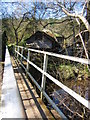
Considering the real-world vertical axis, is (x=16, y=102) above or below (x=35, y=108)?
above

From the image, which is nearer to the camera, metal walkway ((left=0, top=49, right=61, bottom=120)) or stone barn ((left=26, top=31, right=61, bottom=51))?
metal walkway ((left=0, top=49, right=61, bottom=120))

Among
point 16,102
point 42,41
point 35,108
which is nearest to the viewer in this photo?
point 16,102

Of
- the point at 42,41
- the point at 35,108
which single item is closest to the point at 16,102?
the point at 35,108

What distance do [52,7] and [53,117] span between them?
395 inches

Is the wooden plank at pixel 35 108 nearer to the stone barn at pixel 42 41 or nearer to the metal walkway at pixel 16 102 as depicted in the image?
the metal walkway at pixel 16 102

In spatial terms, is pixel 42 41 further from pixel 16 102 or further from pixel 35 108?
pixel 16 102

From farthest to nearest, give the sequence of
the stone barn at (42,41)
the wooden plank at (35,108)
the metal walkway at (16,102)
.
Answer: the stone barn at (42,41) → the wooden plank at (35,108) → the metal walkway at (16,102)

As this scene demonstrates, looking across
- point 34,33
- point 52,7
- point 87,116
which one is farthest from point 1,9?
point 87,116

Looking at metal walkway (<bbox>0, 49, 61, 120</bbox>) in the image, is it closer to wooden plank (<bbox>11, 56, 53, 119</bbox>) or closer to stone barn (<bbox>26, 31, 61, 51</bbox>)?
wooden plank (<bbox>11, 56, 53, 119</bbox>)

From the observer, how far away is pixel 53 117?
1632 millimetres

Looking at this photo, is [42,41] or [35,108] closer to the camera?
[35,108]

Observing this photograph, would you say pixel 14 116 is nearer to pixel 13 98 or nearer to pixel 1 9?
pixel 13 98

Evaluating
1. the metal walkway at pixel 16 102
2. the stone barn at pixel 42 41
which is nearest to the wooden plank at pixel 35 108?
the metal walkway at pixel 16 102

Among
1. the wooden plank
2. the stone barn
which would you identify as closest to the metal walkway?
the wooden plank
